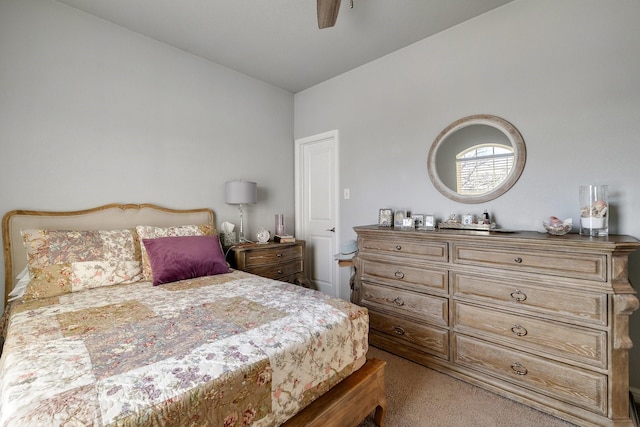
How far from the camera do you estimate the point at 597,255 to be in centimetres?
152

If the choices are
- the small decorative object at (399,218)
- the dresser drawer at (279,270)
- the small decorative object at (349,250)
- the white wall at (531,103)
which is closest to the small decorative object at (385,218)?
the small decorative object at (399,218)

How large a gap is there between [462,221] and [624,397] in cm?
130

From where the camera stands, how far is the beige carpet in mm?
1613

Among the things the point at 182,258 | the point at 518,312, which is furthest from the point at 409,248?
the point at 182,258

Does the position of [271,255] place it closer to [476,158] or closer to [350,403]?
[350,403]

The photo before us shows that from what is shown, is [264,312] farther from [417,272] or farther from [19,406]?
[417,272]

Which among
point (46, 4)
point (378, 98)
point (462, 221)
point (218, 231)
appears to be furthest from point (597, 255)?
point (46, 4)

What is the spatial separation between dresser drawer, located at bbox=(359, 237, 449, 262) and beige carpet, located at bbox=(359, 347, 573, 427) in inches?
33.5

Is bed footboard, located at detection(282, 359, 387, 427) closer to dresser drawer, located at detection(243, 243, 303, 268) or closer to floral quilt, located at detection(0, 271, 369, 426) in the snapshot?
floral quilt, located at detection(0, 271, 369, 426)

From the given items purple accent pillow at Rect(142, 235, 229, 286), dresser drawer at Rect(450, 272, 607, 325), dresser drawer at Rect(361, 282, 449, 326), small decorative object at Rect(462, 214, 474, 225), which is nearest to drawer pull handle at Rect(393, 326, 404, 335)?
dresser drawer at Rect(361, 282, 449, 326)

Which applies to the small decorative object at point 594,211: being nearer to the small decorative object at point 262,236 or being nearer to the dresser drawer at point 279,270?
the dresser drawer at point 279,270

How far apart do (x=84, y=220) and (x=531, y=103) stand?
351 cm

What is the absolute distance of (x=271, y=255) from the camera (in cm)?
300

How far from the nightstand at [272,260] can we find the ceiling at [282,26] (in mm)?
1944
